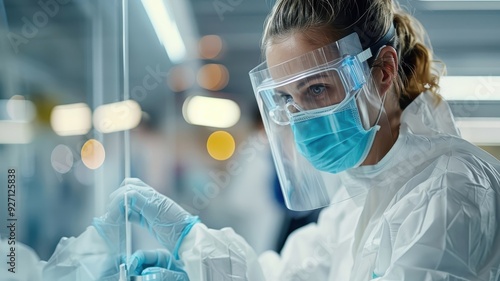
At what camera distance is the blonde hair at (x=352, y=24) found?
1.23 metres

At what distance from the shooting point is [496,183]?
3.60 ft

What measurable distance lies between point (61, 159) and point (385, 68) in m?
0.77

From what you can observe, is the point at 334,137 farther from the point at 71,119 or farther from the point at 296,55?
the point at 71,119

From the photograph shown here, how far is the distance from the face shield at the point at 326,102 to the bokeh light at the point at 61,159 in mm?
489

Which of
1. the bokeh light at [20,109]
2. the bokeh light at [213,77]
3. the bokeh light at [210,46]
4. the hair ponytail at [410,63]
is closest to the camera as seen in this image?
the bokeh light at [20,109]

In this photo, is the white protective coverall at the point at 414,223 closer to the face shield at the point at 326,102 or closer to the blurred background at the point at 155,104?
the face shield at the point at 326,102

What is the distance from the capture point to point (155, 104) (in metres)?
2.61

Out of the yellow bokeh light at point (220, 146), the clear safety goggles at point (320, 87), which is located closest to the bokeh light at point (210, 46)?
the yellow bokeh light at point (220, 146)

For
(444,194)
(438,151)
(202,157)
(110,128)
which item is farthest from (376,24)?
(202,157)

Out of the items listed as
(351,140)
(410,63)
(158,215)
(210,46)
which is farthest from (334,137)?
(210,46)

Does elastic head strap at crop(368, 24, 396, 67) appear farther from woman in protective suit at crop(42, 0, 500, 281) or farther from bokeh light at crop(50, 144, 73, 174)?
bokeh light at crop(50, 144, 73, 174)

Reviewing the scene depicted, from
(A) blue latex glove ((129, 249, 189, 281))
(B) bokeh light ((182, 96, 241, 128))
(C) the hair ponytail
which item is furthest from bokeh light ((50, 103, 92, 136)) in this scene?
(B) bokeh light ((182, 96, 241, 128))

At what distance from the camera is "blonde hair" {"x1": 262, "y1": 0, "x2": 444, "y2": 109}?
1234 millimetres

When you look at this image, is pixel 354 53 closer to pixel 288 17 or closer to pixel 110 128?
pixel 288 17
